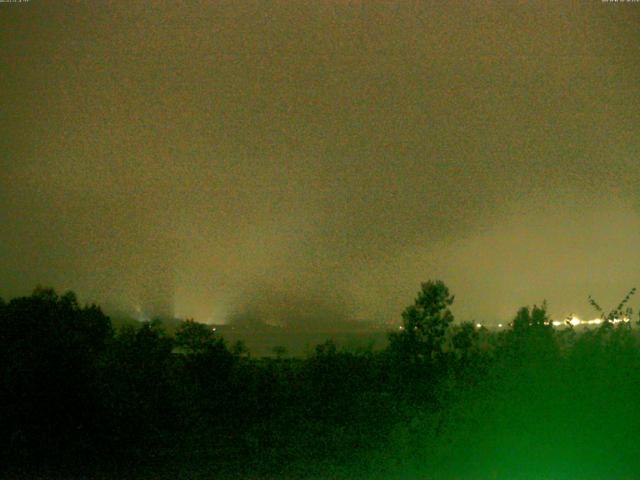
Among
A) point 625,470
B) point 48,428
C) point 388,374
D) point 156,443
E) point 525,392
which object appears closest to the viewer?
point 625,470

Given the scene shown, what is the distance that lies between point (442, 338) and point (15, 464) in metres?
8.19

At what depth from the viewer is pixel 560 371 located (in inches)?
403

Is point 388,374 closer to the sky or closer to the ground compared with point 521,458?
closer to the sky

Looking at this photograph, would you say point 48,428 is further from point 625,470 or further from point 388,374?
point 625,470

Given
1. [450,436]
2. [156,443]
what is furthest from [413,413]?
[156,443]

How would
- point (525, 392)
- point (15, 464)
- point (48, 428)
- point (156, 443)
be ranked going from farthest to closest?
point (156, 443)
point (48, 428)
point (15, 464)
point (525, 392)

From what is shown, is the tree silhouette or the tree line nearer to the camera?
the tree line

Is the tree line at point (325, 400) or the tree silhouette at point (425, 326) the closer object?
the tree line at point (325, 400)

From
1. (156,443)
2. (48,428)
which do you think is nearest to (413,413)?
(156,443)

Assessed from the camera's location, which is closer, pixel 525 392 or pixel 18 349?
pixel 525 392

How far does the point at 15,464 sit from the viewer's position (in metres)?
11.4

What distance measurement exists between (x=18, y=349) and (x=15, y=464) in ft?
6.06

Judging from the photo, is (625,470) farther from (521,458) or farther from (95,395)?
(95,395)

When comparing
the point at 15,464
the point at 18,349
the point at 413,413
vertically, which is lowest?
the point at 15,464
